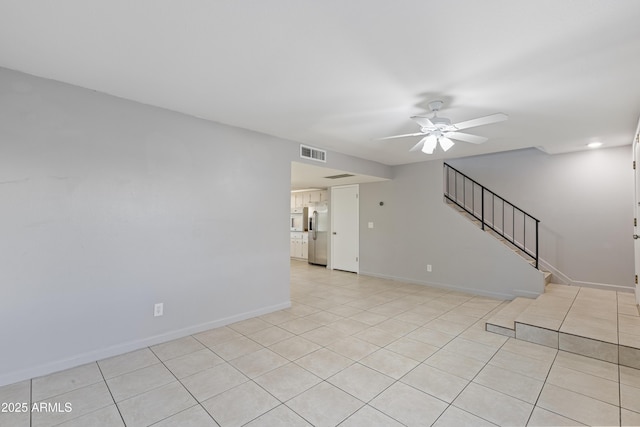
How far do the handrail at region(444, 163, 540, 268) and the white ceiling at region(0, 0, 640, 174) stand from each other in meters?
2.48

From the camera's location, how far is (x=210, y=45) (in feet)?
6.67

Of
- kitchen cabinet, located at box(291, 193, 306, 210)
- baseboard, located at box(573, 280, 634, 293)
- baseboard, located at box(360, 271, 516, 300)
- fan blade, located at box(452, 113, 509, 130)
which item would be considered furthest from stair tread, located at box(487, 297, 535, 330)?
kitchen cabinet, located at box(291, 193, 306, 210)

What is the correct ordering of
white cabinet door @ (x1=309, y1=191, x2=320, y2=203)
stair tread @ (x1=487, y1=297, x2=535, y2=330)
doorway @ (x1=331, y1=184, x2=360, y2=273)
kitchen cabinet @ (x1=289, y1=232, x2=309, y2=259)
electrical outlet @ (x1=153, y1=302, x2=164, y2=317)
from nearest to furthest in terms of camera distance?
1. electrical outlet @ (x1=153, y1=302, x2=164, y2=317)
2. stair tread @ (x1=487, y1=297, x2=535, y2=330)
3. doorway @ (x1=331, y1=184, x2=360, y2=273)
4. white cabinet door @ (x1=309, y1=191, x2=320, y2=203)
5. kitchen cabinet @ (x1=289, y1=232, x2=309, y2=259)

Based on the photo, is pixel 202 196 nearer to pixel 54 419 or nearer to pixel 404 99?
pixel 54 419

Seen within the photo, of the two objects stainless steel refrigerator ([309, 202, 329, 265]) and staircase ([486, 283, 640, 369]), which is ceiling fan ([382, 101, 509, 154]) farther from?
stainless steel refrigerator ([309, 202, 329, 265])

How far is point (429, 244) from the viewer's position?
19.1ft

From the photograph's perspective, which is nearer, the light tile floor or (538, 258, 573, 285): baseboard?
the light tile floor

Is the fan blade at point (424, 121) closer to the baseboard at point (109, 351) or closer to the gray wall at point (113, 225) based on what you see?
the gray wall at point (113, 225)

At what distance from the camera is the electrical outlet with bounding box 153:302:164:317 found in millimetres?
3082

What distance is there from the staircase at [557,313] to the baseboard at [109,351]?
129 inches

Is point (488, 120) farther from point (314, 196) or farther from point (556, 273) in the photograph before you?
point (314, 196)

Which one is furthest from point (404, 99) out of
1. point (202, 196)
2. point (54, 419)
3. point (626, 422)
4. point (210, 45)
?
point (54, 419)

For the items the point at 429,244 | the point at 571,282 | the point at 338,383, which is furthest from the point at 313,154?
the point at 571,282

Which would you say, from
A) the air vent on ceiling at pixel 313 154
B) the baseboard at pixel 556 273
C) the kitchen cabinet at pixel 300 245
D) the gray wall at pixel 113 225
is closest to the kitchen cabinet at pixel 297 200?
the kitchen cabinet at pixel 300 245
